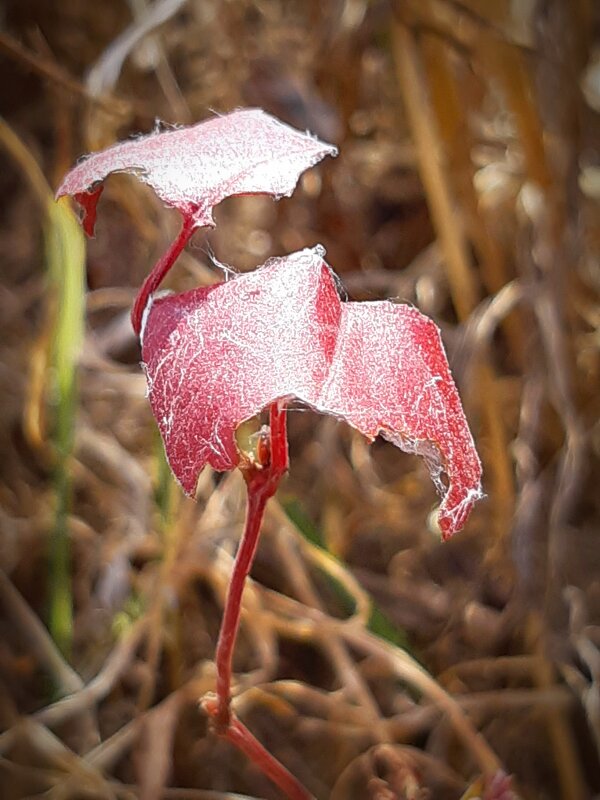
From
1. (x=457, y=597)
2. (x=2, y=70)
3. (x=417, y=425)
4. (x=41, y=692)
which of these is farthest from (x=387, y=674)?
(x=2, y=70)

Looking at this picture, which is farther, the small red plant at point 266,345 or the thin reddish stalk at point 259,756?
the thin reddish stalk at point 259,756

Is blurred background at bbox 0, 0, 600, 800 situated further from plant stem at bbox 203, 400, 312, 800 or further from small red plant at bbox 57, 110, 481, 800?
small red plant at bbox 57, 110, 481, 800

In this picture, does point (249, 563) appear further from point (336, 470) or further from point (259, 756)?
point (336, 470)

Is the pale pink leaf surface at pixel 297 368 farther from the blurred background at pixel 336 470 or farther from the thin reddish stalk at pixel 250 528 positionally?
the blurred background at pixel 336 470

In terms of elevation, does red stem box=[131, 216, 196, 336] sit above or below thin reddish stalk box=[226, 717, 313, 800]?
above

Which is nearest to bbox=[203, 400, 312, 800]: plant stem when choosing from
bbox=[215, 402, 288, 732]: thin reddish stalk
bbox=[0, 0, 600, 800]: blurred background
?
bbox=[215, 402, 288, 732]: thin reddish stalk

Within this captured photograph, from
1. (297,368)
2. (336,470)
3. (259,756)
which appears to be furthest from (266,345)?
(336,470)

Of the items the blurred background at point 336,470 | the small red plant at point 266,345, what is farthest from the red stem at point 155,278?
the blurred background at point 336,470

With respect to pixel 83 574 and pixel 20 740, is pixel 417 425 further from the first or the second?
pixel 83 574
